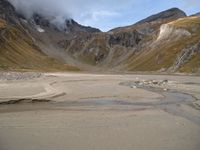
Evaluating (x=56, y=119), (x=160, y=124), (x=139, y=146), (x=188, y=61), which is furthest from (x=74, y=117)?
(x=188, y=61)

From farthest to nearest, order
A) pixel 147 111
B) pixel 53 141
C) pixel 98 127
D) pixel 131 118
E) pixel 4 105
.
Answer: pixel 4 105 → pixel 147 111 → pixel 131 118 → pixel 98 127 → pixel 53 141

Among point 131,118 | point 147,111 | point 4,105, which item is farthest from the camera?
point 4,105

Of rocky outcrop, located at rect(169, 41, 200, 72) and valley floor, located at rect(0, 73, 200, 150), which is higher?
rocky outcrop, located at rect(169, 41, 200, 72)

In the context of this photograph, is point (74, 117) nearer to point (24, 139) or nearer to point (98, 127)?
point (98, 127)

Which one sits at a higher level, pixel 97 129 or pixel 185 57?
pixel 185 57

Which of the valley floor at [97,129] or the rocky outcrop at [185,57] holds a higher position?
the rocky outcrop at [185,57]

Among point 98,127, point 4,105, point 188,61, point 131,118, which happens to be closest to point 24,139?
point 98,127

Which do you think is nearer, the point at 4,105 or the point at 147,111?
the point at 147,111

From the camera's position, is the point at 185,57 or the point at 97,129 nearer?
the point at 97,129

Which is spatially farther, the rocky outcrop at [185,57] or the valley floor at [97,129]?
the rocky outcrop at [185,57]

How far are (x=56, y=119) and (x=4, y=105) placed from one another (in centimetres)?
1104

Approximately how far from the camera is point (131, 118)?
26766mm

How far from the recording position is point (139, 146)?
57.3 ft

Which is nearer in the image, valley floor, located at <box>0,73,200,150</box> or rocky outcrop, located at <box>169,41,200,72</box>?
valley floor, located at <box>0,73,200,150</box>
